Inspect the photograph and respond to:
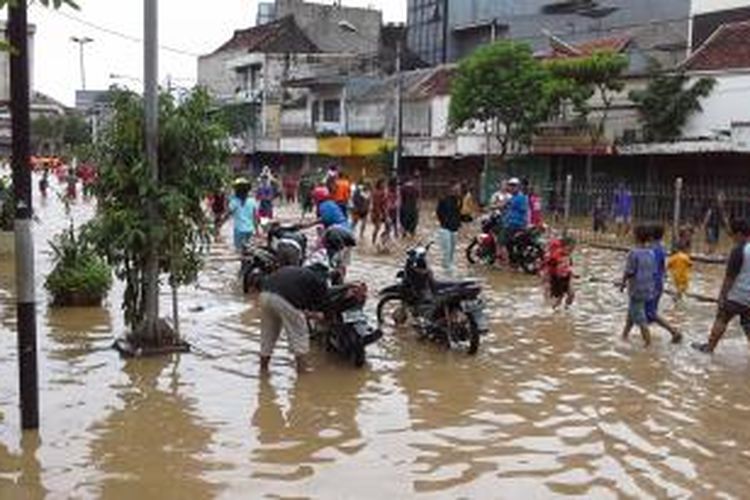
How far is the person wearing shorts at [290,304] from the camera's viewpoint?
10594mm

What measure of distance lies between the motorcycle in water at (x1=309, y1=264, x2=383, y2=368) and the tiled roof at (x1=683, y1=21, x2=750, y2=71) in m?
24.7

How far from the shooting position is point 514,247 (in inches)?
783

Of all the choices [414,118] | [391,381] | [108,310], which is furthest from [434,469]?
[414,118]

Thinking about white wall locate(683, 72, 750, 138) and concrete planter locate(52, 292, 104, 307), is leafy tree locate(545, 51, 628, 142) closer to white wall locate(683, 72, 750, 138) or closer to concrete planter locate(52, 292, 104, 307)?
white wall locate(683, 72, 750, 138)

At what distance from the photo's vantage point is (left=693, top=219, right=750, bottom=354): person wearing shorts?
11852 millimetres

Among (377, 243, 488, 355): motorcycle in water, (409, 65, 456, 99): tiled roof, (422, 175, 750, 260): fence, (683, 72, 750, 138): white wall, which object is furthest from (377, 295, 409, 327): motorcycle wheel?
(409, 65, 456, 99): tiled roof

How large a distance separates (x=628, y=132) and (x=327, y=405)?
94.8ft

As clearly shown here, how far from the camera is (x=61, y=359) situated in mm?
11172

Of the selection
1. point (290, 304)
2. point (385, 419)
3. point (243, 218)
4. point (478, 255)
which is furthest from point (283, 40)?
point (385, 419)

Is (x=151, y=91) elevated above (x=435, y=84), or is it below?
below

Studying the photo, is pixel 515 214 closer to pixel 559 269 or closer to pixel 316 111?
pixel 559 269

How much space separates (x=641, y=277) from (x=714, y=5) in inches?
1146

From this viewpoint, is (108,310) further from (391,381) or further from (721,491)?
(721,491)

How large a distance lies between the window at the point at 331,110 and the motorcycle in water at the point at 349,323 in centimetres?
4498
